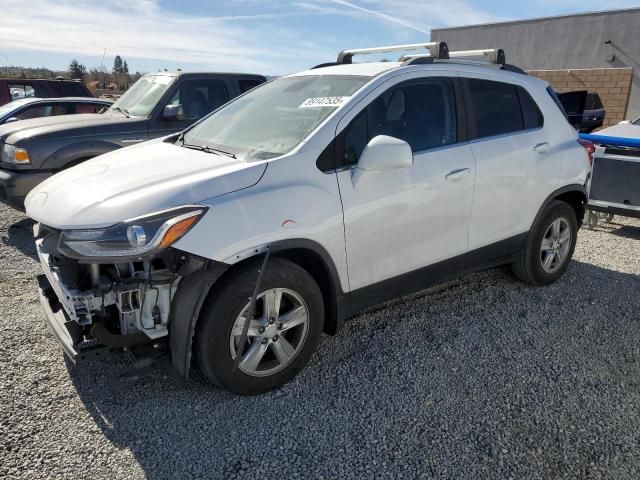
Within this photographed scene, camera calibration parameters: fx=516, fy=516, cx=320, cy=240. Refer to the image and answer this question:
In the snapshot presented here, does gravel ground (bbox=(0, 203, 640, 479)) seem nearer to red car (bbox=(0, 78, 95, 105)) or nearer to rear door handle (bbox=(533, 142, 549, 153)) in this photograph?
rear door handle (bbox=(533, 142, 549, 153))

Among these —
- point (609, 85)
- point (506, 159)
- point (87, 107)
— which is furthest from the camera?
point (609, 85)

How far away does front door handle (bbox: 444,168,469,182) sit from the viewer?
11.7 ft

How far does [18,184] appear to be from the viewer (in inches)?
223

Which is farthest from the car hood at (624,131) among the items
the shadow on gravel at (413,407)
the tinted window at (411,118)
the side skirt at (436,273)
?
the tinted window at (411,118)

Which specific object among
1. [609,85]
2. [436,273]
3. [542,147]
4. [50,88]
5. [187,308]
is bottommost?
[609,85]

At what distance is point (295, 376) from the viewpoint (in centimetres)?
320

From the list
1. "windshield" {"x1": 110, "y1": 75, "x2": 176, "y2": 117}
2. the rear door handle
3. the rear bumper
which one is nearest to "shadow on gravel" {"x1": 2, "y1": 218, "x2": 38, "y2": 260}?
the rear bumper

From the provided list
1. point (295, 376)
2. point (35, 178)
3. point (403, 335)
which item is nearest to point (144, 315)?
point (295, 376)

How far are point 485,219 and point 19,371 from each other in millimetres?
3356

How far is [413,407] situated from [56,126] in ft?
17.5

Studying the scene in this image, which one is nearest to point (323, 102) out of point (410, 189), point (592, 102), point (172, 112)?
point (410, 189)

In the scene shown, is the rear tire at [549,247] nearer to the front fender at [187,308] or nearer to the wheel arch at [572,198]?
the wheel arch at [572,198]

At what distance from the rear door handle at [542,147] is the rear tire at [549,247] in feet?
1.65

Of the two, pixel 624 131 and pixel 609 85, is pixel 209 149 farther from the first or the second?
pixel 609 85
